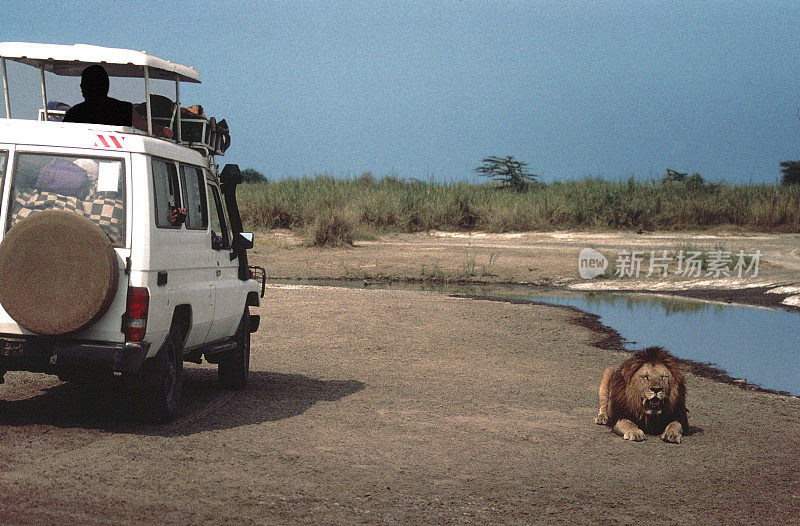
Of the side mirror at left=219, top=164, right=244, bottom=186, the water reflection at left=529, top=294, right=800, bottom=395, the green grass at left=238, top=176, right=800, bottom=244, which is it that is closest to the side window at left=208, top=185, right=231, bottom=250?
the side mirror at left=219, top=164, right=244, bottom=186

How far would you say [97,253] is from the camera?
7250 mm

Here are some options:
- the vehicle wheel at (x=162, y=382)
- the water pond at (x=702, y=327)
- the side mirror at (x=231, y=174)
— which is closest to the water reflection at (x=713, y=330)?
the water pond at (x=702, y=327)

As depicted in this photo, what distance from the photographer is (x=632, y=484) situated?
6934 millimetres

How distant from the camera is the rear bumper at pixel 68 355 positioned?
24.2 ft

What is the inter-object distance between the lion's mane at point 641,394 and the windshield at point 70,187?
4.41 metres

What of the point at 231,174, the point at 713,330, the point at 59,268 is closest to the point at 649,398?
the point at 231,174

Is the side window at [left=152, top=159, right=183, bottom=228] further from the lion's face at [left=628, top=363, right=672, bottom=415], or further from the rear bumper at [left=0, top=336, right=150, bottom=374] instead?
the lion's face at [left=628, top=363, right=672, bottom=415]

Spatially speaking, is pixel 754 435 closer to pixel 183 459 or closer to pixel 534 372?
pixel 534 372

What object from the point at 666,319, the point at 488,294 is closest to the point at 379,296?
the point at 488,294

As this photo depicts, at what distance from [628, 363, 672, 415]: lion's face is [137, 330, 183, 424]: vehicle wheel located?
3.88 m

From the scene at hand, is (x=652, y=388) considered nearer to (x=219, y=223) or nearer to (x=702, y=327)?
(x=219, y=223)

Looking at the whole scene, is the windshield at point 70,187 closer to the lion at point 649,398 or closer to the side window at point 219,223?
the side window at point 219,223

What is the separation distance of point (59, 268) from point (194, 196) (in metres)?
1.86

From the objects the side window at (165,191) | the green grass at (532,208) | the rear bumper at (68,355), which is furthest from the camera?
the green grass at (532,208)
